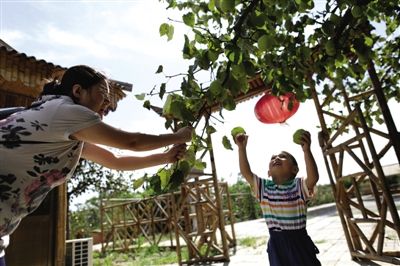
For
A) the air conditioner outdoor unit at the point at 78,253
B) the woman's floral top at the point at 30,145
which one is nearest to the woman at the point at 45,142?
the woman's floral top at the point at 30,145

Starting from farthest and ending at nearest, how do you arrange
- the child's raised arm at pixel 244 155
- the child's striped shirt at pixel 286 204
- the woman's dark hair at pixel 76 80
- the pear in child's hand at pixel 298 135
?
the child's raised arm at pixel 244 155 < the child's striped shirt at pixel 286 204 < the pear in child's hand at pixel 298 135 < the woman's dark hair at pixel 76 80

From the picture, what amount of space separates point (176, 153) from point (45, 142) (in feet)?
1.88

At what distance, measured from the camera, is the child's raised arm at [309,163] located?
2.18 meters

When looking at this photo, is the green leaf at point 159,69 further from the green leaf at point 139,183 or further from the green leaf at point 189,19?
the green leaf at point 139,183

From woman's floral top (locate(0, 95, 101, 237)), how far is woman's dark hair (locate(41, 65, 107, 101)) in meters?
0.14

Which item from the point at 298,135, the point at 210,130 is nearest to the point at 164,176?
the point at 210,130

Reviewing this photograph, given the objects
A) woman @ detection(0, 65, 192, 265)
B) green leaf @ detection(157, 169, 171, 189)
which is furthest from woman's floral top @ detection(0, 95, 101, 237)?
green leaf @ detection(157, 169, 171, 189)

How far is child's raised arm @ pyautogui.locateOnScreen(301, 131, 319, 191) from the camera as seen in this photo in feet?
7.15

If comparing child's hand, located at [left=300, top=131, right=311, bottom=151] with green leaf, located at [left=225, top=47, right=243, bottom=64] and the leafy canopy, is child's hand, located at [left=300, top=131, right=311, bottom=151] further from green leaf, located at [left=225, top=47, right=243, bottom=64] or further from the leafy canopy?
green leaf, located at [left=225, top=47, right=243, bottom=64]

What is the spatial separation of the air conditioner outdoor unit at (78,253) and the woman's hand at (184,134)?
4717 mm

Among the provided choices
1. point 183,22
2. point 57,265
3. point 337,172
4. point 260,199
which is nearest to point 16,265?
point 57,265

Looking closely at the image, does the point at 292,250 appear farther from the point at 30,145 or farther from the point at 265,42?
the point at 30,145

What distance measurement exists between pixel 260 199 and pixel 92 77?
167 centimetres

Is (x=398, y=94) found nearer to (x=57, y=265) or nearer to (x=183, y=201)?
(x=183, y=201)
